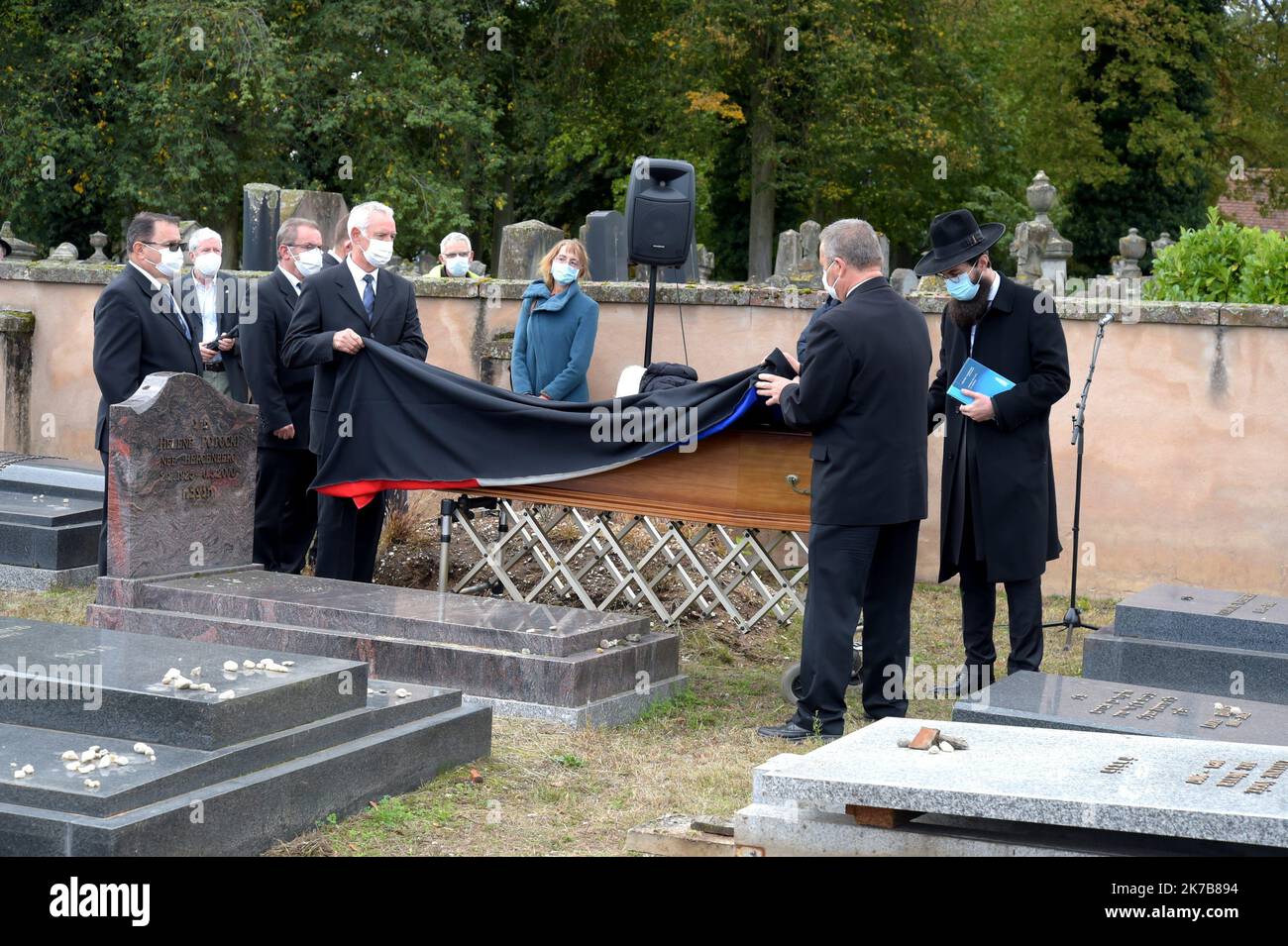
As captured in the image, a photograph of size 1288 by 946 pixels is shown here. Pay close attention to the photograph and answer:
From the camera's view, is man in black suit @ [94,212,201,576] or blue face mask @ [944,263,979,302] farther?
man in black suit @ [94,212,201,576]

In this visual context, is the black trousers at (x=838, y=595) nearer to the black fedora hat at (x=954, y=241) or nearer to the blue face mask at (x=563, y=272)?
the black fedora hat at (x=954, y=241)

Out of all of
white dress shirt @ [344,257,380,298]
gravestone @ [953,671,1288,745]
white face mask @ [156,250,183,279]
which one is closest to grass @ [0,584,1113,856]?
gravestone @ [953,671,1288,745]

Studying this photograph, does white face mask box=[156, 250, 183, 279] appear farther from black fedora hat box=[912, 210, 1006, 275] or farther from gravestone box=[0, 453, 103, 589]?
black fedora hat box=[912, 210, 1006, 275]

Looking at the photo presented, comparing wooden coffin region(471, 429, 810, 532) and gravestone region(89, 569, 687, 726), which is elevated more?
wooden coffin region(471, 429, 810, 532)

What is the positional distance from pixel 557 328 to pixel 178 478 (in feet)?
8.82

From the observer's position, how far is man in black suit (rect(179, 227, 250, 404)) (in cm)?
880

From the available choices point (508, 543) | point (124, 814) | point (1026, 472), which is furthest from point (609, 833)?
point (508, 543)

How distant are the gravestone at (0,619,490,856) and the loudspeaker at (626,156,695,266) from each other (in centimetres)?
435

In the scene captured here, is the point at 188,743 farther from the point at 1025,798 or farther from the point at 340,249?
the point at 340,249

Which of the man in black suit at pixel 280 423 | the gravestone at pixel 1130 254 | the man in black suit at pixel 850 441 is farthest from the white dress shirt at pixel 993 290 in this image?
the gravestone at pixel 1130 254

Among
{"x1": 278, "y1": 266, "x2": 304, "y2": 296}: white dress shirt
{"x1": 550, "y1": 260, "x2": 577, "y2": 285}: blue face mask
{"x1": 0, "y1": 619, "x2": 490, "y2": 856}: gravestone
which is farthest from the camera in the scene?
{"x1": 550, "y1": 260, "x2": 577, "y2": 285}: blue face mask

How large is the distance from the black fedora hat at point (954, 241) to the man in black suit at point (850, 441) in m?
0.35

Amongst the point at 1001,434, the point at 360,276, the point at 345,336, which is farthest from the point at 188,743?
the point at 360,276

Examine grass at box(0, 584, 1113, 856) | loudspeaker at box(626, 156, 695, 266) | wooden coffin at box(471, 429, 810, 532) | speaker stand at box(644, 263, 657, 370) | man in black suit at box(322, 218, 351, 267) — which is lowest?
grass at box(0, 584, 1113, 856)
